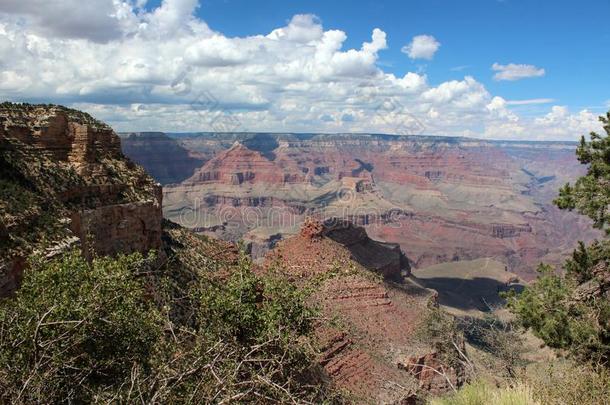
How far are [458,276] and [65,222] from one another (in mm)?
119273

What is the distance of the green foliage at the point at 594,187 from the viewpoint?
1809 centimetres

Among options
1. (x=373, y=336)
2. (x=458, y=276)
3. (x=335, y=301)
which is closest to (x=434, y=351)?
(x=373, y=336)

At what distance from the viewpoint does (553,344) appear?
727 inches

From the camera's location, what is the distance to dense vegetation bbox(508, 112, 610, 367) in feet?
55.5

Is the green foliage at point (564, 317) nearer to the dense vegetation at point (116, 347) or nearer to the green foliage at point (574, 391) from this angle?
the green foliage at point (574, 391)

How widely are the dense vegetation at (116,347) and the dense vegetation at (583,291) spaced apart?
10.5m

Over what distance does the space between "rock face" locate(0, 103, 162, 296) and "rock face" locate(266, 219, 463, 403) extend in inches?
318

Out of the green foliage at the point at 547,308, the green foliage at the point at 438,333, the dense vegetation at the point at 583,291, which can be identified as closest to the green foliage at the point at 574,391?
the dense vegetation at the point at 583,291

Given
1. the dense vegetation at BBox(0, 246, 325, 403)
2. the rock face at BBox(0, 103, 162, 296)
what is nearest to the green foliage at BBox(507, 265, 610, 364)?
the dense vegetation at BBox(0, 246, 325, 403)

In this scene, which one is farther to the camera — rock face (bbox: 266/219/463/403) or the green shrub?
rock face (bbox: 266/219/463/403)

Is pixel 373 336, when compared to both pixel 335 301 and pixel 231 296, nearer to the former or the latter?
pixel 335 301

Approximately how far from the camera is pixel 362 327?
37.5m

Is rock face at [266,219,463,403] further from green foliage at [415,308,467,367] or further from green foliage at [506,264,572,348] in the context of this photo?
green foliage at [506,264,572,348]

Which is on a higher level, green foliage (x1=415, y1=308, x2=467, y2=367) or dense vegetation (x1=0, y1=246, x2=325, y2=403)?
dense vegetation (x1=0, y1=246, x2=325, y2=403)
